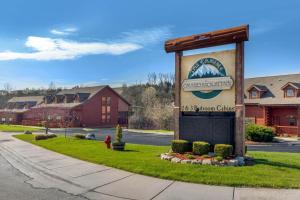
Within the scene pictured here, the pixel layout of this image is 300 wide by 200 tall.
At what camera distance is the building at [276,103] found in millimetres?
34500

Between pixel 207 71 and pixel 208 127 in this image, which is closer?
pixel 208 127

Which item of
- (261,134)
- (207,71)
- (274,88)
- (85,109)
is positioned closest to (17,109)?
(85,109)

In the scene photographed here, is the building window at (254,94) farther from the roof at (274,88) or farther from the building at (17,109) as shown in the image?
the building at (17,109)

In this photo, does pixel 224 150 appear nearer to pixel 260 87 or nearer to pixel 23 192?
pixel 23 192

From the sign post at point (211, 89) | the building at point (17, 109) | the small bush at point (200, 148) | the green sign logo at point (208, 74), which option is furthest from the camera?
the building at point (17, 109)

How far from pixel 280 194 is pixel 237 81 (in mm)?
5867

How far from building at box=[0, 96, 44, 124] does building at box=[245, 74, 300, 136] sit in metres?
48.2

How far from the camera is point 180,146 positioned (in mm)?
13609

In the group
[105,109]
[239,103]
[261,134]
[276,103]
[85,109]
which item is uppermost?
[276,103]

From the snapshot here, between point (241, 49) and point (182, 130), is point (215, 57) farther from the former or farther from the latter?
point (182, 130)

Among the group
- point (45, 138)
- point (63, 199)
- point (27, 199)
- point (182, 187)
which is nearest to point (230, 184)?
point (182, 187)

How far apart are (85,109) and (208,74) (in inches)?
1673

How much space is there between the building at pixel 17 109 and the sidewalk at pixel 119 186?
197ft

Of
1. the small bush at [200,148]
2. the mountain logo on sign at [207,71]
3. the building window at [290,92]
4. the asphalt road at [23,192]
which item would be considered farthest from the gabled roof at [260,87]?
the asphalt road at [23,192]
